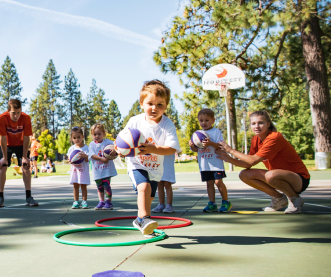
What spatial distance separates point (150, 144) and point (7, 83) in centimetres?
6180

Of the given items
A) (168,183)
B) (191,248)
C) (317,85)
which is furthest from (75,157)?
(317,85)

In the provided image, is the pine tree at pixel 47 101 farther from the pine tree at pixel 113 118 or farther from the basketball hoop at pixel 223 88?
the basketball hoop at pixel 223 88

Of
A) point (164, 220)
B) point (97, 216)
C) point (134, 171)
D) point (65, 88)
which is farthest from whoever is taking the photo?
point (65, 88)

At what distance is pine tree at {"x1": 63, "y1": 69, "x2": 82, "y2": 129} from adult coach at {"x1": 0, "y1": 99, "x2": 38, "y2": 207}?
2539 inches

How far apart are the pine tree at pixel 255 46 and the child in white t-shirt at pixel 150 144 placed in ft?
36.9

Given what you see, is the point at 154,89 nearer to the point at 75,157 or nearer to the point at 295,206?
the point at 295,206

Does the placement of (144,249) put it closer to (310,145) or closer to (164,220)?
(164,220)

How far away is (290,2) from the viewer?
526 inches

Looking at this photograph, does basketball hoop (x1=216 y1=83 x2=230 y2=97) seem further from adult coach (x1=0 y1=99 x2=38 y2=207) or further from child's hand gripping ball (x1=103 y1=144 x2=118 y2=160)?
child's hand gripping ball (x1=103 y1=144 x2=118 y2=160)

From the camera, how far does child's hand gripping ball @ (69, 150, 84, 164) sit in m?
5.34

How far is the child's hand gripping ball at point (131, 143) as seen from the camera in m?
2.99

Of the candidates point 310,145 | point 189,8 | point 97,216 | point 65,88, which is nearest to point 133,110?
point 65,88

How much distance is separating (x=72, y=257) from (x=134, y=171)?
101 centimetres

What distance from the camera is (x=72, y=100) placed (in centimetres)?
6831
